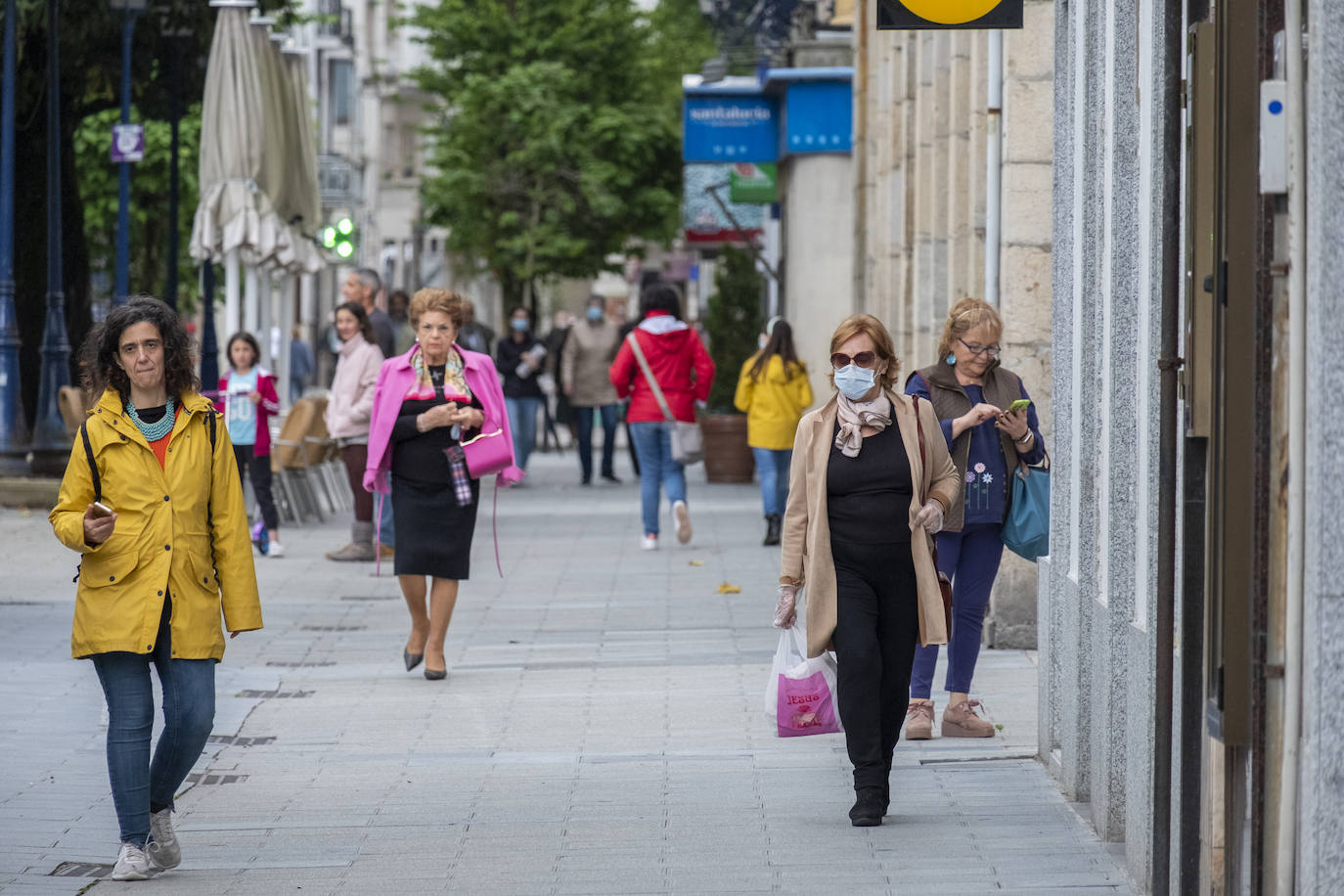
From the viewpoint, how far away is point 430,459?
10227 millimetres

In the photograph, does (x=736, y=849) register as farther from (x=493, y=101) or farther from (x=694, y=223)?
(x=493, y=101)

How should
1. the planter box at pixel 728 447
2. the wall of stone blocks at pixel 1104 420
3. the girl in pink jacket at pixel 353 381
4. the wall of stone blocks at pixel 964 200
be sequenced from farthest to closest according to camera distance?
the planter box at pixel 728 447, the girl in pink jacket at pixel 353 381, the wall of stone blocks at pixel 964 200, the wall of stone blocks at pixel 1104 420

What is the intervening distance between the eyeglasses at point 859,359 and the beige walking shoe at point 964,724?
1.92 m

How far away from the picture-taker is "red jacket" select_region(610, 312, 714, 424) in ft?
52.6

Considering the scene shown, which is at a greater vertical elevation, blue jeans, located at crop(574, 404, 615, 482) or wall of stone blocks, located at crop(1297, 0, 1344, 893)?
wall of stone blocks, located at crop(1297, 0, 1344, 893)

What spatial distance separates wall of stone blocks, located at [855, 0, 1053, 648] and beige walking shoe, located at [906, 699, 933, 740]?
127cm

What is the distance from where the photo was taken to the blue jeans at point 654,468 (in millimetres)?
16031

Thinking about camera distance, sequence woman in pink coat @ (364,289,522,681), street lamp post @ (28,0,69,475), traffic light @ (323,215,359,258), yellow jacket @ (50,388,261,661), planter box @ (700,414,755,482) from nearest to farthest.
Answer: yellow jacket @ (50,388,261,661) < woman in pink coat @ (364,289,522,681) < street lamp post @ (28,0,69,475) < planter box @ (700,414,755,482) < traffic light @ (323,215,359,258)

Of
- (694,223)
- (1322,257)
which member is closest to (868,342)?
(1322,257)

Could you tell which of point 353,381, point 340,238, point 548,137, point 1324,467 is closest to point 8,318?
point 340,238

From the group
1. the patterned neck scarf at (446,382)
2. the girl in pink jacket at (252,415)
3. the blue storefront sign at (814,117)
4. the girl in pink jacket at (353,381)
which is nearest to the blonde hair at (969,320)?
the patterned neck scarf at (446,382)

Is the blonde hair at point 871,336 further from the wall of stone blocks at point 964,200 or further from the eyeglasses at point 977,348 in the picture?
the wall of stone blocks at point 964,200

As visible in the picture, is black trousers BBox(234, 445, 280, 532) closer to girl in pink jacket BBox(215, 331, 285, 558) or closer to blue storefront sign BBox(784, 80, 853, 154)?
girl in pink jacket BBox(215, 331, 285, 558)

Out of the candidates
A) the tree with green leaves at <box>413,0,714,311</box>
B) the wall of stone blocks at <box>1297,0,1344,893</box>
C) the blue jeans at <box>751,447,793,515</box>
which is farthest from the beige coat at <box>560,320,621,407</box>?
the wall of stone blocks at <box>1297,0,1344,893</box>
